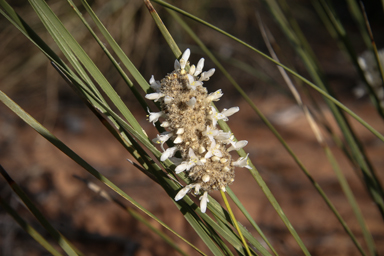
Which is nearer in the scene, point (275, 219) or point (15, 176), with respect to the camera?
point (275, 219)

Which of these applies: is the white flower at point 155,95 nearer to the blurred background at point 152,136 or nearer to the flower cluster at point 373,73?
the blurred background at point 152,136

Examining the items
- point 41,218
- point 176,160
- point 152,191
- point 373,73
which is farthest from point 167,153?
point 152,191

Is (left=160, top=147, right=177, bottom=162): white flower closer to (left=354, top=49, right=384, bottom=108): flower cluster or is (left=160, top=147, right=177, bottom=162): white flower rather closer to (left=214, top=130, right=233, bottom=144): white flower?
(left=214, top=130, right=233, bottom=144): white flower

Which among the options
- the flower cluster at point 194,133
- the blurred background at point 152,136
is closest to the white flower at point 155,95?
the flower cluster at point 194,133

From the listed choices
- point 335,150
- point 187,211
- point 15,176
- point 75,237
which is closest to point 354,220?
point 335,150

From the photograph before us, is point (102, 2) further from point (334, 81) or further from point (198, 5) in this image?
point (334, 81)

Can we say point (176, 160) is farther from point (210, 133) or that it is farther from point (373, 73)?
point (373, 73)

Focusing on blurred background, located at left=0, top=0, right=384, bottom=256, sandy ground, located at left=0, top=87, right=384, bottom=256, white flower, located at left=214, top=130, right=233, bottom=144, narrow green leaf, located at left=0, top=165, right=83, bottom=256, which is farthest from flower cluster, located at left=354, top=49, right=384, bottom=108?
narrow green leaf, located at left=0, top=165, right=83, bottom=256
